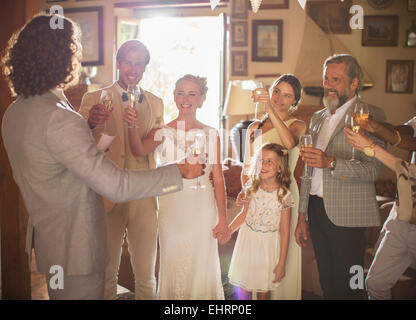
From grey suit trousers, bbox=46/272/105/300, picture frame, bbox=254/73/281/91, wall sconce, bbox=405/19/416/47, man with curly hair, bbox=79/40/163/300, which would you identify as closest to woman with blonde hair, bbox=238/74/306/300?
picture frame, bbox=254/73/281/91

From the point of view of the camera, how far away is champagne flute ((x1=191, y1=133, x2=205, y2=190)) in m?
1.84

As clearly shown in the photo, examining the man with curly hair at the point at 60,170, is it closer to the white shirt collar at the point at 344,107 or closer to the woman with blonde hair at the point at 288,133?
the woman with blonde hair at the point at 288,133

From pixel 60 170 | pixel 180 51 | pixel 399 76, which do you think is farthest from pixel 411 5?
pixel 60 170

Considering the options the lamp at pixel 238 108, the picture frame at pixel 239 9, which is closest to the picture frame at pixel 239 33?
the picture frame at pixel 239 9

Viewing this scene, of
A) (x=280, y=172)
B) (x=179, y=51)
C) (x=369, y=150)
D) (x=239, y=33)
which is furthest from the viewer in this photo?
(x=179, y=51)

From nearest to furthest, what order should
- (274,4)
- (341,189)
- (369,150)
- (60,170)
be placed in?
(60,170)
(369,150)
(341,189)
(274,4)

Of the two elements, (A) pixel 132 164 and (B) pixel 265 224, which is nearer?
(B) pixel 265 224

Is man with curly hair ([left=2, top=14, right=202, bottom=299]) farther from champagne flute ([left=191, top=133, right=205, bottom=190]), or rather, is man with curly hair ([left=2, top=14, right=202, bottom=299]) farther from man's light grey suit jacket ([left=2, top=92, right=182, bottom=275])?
champagne flute ([left=191, top=133, right=205, bottom=190])

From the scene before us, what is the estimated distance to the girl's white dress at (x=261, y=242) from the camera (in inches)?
86.8

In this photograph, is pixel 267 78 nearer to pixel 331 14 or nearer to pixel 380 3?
pixel 331 14

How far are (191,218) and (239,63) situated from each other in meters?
1.07

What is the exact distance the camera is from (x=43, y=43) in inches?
64.0

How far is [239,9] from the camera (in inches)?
97.3

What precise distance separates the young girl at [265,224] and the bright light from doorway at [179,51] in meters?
0.49
